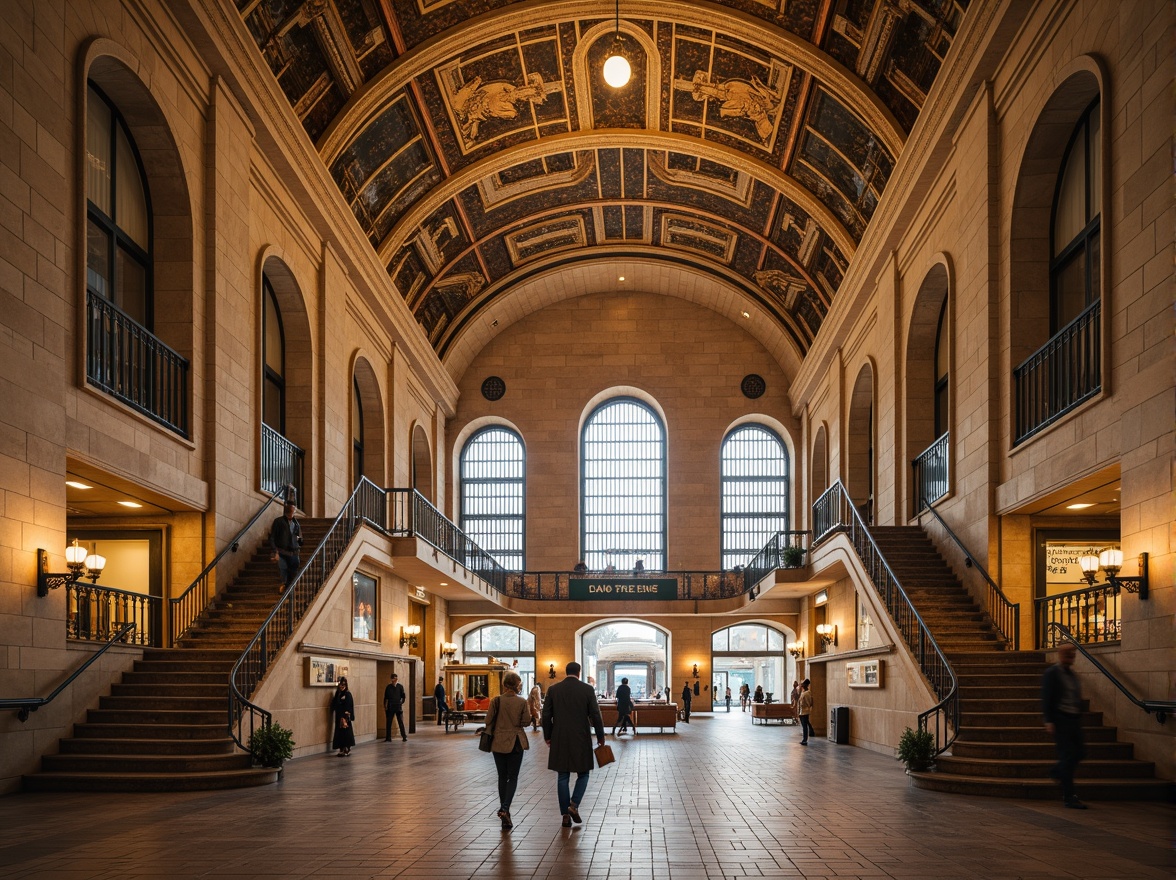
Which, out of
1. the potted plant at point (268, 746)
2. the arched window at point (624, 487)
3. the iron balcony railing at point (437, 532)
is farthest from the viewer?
the arched window at point (624, 487)

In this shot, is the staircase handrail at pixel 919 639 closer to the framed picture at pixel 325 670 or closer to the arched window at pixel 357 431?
the framed picture at pixel 325 670

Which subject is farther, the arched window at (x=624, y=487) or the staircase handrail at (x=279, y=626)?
the arched window at (x=624, y=487)

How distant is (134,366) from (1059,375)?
39.9 feet

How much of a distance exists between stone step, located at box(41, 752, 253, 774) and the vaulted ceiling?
11.3 m

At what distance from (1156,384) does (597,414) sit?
29.3 meters

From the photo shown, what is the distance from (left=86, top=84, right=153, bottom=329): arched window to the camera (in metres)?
15.0

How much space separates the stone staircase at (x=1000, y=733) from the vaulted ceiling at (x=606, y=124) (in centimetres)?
894

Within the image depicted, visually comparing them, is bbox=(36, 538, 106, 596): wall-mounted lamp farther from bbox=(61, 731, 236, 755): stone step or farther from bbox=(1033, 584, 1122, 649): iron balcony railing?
bbox=(1033, 584, 1122, 649): iron balcony railing

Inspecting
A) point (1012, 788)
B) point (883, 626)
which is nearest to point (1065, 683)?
point (1012, 788)

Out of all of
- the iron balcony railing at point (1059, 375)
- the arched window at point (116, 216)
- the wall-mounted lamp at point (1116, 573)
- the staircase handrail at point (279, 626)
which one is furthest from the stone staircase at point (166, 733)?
the iron balcony railing at point (1059, 375)

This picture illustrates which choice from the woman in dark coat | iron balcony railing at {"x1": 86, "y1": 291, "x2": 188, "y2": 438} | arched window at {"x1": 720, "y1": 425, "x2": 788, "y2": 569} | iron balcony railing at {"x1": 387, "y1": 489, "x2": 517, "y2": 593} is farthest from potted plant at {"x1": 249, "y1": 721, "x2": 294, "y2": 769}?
arched window at {"x1": 720, "y1": 425, "x2": 788, "y2": 569}

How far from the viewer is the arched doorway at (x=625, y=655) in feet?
128

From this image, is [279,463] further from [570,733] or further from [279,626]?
[570,733]

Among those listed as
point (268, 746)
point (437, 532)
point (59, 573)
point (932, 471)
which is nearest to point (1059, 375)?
point (932, 471)
